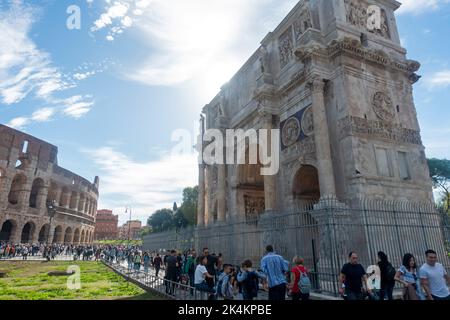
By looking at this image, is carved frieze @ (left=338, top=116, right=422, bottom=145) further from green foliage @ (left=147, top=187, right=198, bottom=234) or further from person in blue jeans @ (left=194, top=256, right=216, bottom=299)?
green foliage @ (left=147, top=187, right=198, bottom=234)

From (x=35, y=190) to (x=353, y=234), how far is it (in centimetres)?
4898

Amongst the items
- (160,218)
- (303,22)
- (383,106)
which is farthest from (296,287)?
(160,218)

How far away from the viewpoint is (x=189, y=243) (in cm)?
1811

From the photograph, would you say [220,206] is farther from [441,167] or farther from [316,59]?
[441,167]

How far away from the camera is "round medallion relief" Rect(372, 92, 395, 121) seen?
1299cm

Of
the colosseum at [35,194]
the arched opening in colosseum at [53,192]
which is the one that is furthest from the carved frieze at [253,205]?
the arched opening in colosseum at [53,192]

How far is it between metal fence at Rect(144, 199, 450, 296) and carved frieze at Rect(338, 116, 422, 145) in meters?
2.78

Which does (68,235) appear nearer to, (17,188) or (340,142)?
(17,188)

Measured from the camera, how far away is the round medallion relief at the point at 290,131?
14.5 metres

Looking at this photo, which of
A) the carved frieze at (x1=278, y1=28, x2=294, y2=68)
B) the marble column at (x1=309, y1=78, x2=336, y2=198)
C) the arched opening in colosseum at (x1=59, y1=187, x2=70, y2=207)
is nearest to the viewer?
the marble column at (x1=309, y1=78, x2=336, y2=198)

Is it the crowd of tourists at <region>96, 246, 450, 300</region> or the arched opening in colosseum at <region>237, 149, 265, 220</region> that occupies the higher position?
the arched opening in colosseum at <region>237, 149, 265, 220</region>

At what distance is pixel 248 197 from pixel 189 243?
4834 mm

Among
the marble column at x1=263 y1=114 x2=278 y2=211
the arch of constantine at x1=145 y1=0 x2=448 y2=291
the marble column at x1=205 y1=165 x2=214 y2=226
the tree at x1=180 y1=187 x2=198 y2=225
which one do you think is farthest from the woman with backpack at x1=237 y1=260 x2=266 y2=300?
the tree at x1=180 y1=187 x2=198 y2=225

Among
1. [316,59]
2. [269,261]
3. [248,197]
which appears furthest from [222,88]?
[269,261]
